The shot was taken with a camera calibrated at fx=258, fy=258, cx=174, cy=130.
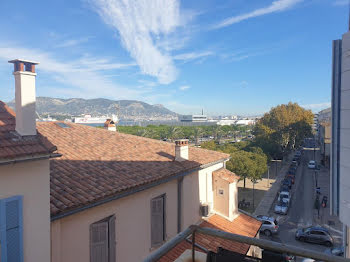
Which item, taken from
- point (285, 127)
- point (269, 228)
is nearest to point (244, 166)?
point (269, 228)

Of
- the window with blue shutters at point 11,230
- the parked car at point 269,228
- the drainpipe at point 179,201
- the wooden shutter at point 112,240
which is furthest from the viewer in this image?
the parked car at point 269,228

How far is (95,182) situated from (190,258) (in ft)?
15.3

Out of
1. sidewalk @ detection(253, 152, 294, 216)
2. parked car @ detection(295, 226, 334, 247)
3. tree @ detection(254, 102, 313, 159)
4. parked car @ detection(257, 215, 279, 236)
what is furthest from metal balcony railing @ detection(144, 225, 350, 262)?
tree @ detection(254, 102, 313, 159)

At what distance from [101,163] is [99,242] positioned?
2.54 metres

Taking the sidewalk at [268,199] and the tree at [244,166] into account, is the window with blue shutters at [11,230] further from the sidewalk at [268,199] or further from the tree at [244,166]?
the tree at [244,166]

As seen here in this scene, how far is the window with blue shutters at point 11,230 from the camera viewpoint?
151 inches

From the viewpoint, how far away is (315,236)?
16.1 metres

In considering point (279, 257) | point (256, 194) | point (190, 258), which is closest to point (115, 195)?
point (190, 258)

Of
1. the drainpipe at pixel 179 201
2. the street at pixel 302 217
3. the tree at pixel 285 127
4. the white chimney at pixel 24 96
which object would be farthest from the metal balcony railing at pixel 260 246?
the tree at pixel 285 127

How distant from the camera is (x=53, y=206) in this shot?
16.2ft

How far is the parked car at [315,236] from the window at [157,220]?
40.1ft

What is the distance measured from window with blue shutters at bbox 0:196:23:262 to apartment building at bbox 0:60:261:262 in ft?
0.05

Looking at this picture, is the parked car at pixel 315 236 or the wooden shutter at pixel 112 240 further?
the parked car at pixel 315 236

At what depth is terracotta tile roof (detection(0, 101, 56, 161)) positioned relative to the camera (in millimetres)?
3832
